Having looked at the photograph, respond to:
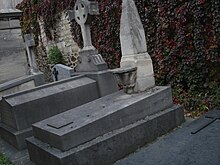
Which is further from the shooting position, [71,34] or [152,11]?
[71,34]

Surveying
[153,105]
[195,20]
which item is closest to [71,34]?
[195,20]

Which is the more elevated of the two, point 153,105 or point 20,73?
point 20,73

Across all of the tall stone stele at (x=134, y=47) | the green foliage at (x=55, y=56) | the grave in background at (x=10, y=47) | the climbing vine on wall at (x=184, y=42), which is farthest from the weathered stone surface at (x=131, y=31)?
the green foliage at (x=55, y=56)

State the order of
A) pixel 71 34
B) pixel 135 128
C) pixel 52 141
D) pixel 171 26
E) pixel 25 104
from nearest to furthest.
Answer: pixel 52 141 < pixel 135 128 < pixel 25 104 < pixel 171 26 < pixel 71 34

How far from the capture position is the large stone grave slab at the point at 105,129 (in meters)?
2.95

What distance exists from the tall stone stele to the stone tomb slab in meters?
0.22

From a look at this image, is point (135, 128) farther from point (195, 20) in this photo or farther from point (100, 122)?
point (195, 20)

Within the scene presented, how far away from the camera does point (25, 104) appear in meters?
4.10

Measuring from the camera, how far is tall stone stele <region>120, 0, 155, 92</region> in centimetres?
398

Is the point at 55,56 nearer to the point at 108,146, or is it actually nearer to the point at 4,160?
the point at 4,160

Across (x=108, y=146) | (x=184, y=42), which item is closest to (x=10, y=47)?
(x=108, y=146)

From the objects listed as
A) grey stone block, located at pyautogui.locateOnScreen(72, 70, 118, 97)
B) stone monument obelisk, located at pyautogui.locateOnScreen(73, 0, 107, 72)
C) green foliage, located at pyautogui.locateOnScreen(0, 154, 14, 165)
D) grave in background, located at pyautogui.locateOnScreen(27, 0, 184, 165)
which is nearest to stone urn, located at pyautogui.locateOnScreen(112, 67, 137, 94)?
grave in background, located at pyautogui.locateOnScreen(27, 0, 184, 165)

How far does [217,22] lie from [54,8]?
6.99 meters

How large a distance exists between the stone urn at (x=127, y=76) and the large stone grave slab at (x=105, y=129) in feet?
0.52
